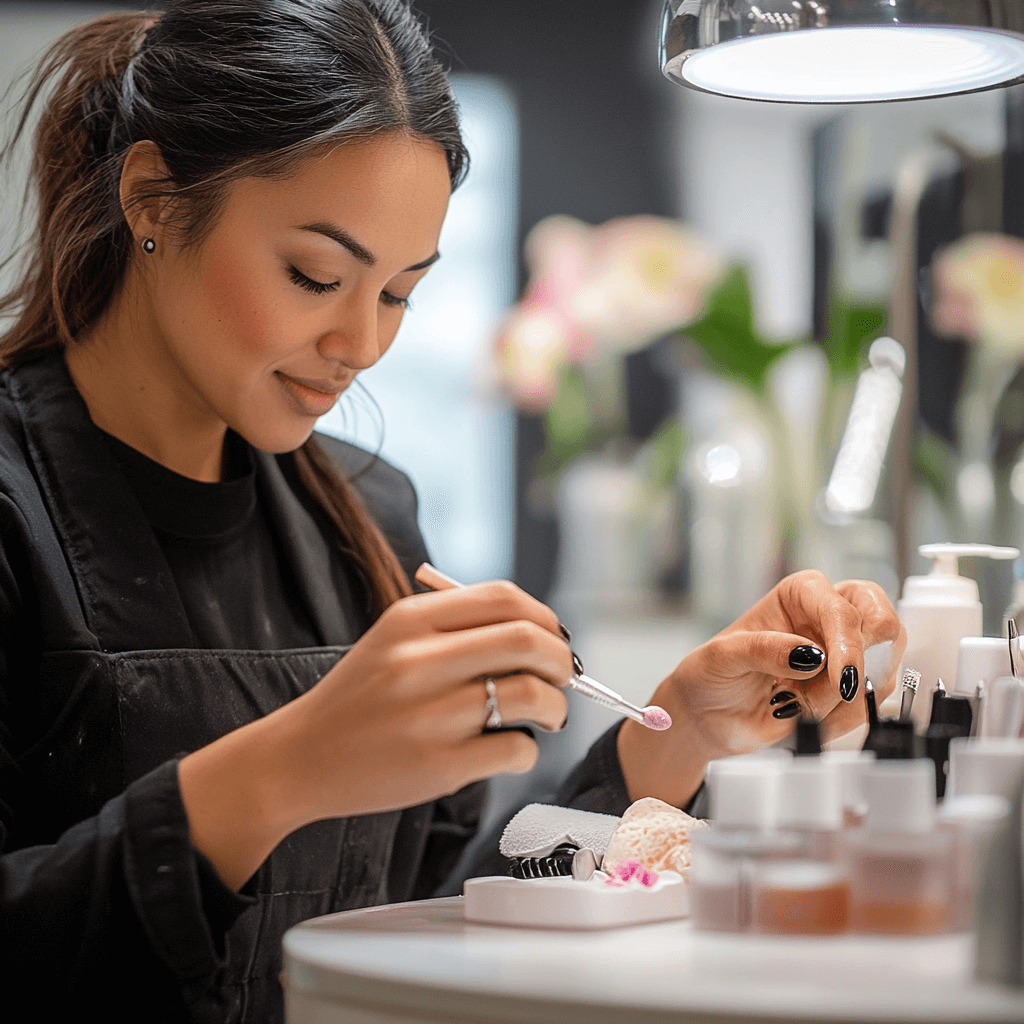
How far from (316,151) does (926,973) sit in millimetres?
709

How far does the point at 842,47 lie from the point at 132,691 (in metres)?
0.71

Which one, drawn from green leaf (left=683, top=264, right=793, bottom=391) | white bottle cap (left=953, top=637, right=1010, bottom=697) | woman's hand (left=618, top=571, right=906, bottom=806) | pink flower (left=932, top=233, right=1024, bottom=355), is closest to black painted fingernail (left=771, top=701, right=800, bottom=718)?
woman's hand (left=618, top=571, right=906, bottom=806)

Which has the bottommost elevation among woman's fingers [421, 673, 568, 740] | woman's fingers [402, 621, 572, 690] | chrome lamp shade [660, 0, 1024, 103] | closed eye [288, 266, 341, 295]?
woman's fingers [421, 673, 568, 740]

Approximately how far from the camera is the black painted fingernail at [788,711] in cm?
94

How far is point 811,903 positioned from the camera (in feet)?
1.88

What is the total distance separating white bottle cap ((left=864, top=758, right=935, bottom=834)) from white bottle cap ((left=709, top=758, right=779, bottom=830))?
0.16 feet

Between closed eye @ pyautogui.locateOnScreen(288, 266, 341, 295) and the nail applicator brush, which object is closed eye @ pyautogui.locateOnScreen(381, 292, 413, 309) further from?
the nail applicator brush

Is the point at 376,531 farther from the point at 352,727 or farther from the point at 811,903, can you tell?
the point at 811,903

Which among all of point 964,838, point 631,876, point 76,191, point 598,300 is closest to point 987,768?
point 964,838

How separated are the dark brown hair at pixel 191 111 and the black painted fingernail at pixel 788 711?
20.8 inches

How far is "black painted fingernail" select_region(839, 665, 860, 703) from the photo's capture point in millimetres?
869

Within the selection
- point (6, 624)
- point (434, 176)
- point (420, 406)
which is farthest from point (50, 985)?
point (420, 406)

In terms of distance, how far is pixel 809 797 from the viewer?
1.92ft

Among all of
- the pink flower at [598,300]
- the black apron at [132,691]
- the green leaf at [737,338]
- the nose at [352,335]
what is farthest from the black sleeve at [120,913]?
the pink flower at [598,300]
